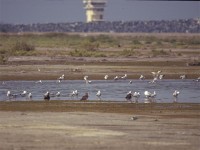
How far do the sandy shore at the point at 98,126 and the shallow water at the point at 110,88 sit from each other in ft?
8.29

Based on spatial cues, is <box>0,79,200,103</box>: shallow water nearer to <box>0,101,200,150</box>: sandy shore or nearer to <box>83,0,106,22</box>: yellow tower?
<box>0,101,200,150</box>: sandy shore

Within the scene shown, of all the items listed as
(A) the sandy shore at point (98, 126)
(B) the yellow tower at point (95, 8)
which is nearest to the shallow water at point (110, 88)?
(A) the sandy shore at point (98, 126)

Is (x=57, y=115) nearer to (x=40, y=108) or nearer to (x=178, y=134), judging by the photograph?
(x=40, y=108)

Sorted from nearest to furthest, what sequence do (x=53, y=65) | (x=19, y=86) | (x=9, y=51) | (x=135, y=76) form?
(x=19, y=86) → (x=135, y=76) → (x=53, y=65) → (x=9, y=51)

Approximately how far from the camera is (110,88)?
3256 centimetres

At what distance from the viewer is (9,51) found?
61219 millimetres

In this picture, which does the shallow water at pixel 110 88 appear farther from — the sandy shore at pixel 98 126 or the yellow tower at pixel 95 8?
the yellow tower at pixel 95 8

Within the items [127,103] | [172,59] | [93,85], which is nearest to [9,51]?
[172,59]

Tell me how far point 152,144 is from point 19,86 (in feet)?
59.6

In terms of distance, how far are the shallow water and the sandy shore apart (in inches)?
99.5

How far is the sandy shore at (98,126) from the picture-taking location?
16938mm

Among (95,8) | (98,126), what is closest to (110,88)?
(98,126)

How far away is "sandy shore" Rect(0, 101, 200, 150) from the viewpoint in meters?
16.9

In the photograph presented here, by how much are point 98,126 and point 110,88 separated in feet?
42.5
